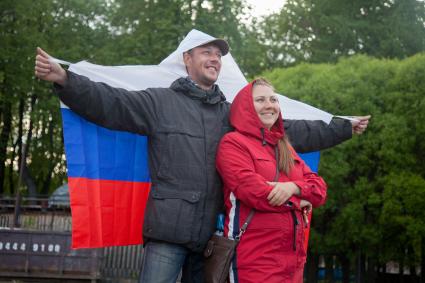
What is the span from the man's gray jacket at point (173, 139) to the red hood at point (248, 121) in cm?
12

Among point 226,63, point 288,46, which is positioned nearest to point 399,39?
point 288,46

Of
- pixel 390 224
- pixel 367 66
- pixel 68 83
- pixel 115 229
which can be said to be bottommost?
pixel 390 224

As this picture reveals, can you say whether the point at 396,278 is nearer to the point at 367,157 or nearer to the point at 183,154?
the point at 367,157

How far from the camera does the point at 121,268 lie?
17672 mm

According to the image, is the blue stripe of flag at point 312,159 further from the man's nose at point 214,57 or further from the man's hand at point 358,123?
the man's nose at point 214,57

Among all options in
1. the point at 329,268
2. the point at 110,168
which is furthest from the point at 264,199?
the point at 329,268

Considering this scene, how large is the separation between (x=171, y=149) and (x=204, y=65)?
714mm

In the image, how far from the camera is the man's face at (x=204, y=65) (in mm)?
4523

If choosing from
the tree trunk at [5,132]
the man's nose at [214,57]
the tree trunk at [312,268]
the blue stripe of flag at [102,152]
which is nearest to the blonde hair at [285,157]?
the man's nose at [214,57]

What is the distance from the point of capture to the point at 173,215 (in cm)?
402

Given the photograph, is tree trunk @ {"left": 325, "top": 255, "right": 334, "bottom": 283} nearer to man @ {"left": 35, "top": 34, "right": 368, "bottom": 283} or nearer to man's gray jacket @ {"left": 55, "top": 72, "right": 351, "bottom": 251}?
man @ {"left": 35, "top": 34, "right": 368, "bottom": 283}

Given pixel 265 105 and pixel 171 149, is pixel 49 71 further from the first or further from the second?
pixel 265 105

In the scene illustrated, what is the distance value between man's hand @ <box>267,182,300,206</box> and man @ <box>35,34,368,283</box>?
0.40 metres

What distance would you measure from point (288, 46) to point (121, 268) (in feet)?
56.2
